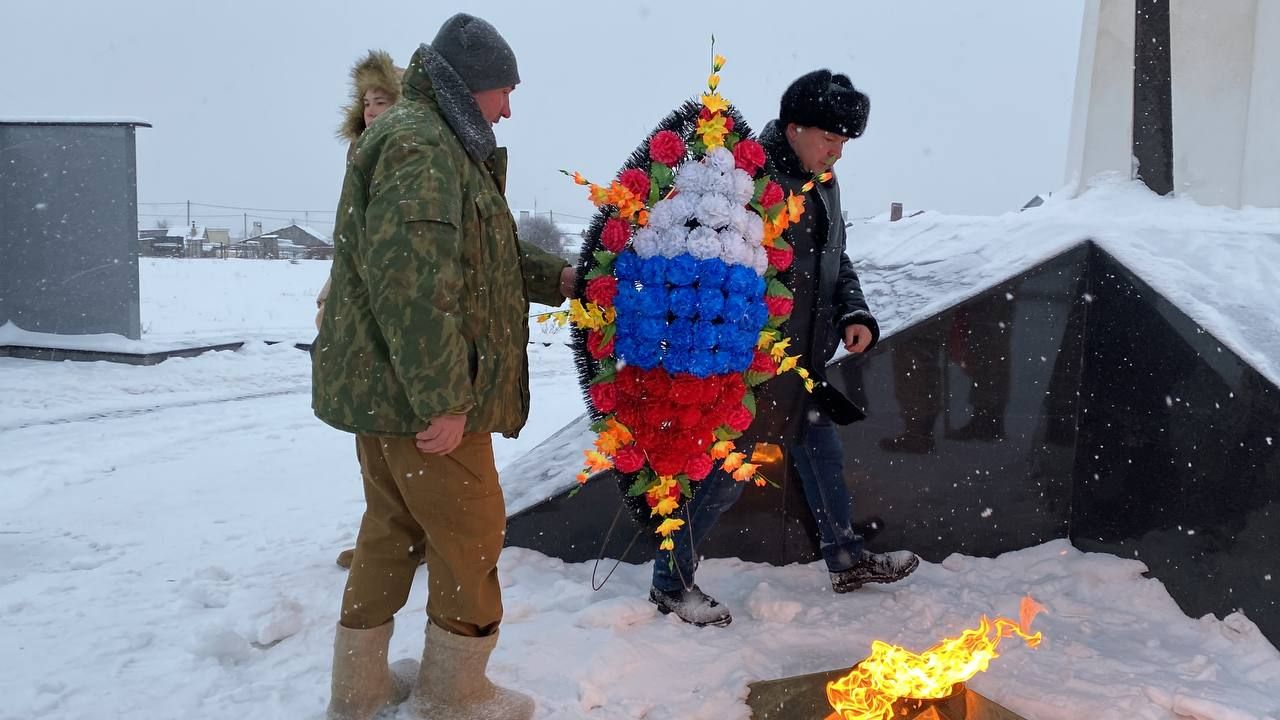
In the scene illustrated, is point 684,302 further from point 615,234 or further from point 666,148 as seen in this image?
point 666,148

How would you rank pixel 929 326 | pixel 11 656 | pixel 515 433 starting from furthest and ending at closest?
pixel 929 326 < pixel 11 656 < pixel 515 433

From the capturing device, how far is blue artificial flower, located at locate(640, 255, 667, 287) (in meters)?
2.91

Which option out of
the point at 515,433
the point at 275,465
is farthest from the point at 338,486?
the point at 515,433

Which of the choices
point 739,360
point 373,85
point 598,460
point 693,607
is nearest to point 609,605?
point 693,607

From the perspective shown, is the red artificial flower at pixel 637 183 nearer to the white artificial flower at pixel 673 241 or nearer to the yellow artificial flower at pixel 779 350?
the white artificial flower at pixel 673 241

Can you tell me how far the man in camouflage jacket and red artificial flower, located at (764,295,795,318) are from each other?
2.77ft

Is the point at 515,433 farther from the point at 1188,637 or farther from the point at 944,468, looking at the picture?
the point at 1188,637

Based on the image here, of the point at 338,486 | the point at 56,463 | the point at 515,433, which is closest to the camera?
the point at 515,433

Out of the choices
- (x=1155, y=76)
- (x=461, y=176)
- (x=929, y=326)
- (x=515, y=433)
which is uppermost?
(x=1155, y=76)

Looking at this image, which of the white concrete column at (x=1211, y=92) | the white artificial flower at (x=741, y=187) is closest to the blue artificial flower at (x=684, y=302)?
the white artificial flower at (x=741, y=187)

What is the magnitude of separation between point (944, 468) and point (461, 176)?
2.40m

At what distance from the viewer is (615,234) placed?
2.97 meters

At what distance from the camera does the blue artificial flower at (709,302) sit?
2.88 metres

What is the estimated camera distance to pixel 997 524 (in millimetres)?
3844
